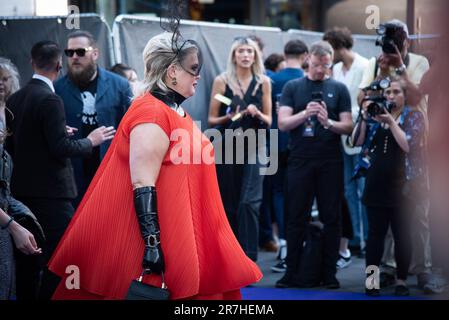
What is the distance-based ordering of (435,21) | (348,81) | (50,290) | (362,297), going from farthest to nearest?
(348,81)
(362,297)
(50,290)
(435,21)

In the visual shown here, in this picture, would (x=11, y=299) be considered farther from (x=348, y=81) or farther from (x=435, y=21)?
(x=348, y=81)

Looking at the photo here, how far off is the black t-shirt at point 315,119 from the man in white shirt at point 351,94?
1.31 m

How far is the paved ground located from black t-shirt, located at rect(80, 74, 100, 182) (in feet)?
5.82

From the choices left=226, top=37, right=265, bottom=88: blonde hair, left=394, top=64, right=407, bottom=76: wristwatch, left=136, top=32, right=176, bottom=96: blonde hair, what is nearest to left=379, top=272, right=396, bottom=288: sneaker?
left=394, top=64, right=407, bottom=76: wristwatch

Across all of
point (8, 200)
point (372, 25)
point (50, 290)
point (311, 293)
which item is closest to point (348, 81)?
point (372, 25)

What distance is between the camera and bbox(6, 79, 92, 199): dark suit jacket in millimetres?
6160

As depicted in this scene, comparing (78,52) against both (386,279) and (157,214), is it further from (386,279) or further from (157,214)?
(157,214)

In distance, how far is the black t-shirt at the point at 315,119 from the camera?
7.52 meters

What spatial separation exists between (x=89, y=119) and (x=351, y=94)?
9.92 feet

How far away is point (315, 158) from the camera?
751cm

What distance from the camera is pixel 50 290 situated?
6.04 m

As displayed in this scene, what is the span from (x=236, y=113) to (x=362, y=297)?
6.79 ft

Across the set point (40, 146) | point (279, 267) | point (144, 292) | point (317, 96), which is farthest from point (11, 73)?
point (279, 267)

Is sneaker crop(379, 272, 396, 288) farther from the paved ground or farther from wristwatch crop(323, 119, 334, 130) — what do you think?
wristwatch crop(323, 119, 334, 130)
